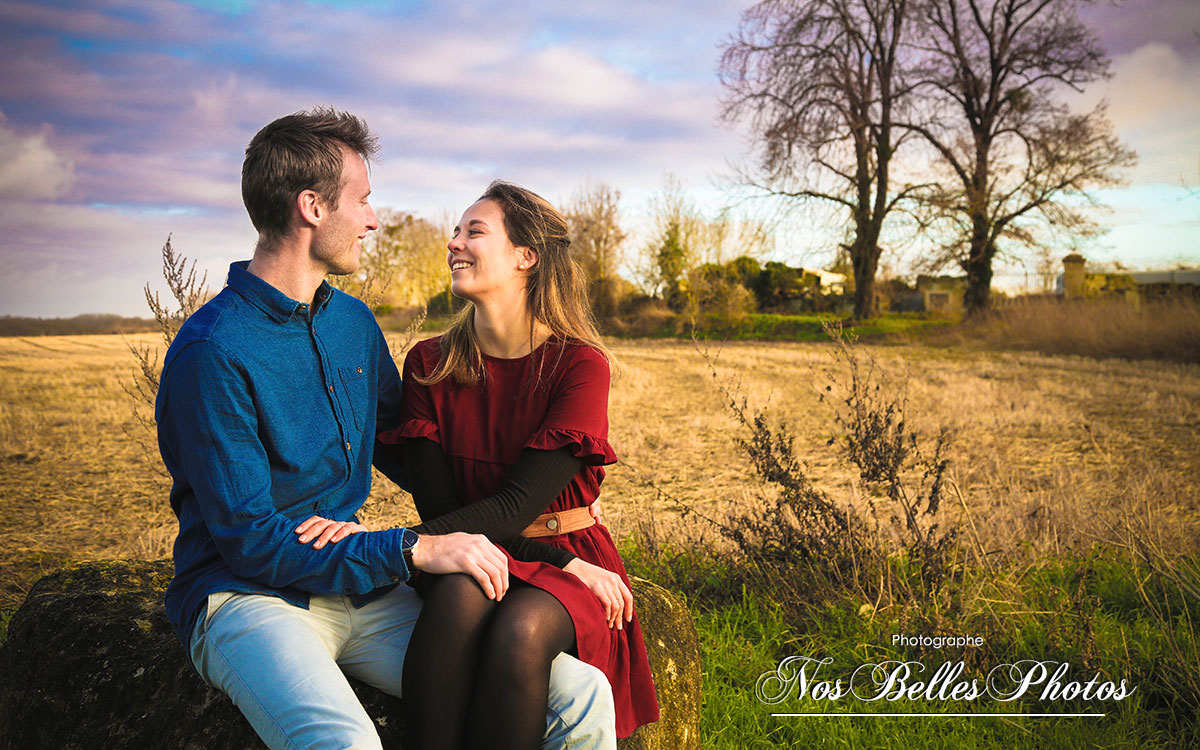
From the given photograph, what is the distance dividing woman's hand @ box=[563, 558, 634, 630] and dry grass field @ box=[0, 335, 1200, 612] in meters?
1.15

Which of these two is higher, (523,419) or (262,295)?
(262,295)

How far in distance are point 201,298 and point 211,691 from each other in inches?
129

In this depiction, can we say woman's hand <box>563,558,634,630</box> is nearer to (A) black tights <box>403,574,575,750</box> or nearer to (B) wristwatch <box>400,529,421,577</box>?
(A) black tights <box>403,574,575,750</box>

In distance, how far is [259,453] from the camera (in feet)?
6.88

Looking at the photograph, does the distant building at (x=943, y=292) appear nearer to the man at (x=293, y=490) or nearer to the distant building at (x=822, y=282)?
the distant building at (x=822, y=282)

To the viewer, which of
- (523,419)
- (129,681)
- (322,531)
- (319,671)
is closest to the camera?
(319,671)

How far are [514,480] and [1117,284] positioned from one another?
86.4 feet

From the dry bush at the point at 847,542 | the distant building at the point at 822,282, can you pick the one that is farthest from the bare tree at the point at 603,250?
the dry bush at the point at 847,542

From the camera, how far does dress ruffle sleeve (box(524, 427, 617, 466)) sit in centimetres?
249

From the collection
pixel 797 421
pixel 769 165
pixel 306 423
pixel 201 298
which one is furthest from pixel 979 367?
pixel 306 423

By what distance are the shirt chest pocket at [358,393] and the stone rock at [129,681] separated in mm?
833

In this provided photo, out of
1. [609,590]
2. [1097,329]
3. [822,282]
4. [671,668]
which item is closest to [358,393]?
[609,590]

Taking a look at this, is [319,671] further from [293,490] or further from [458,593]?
[293,490]

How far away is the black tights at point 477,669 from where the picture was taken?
1.91 meters
